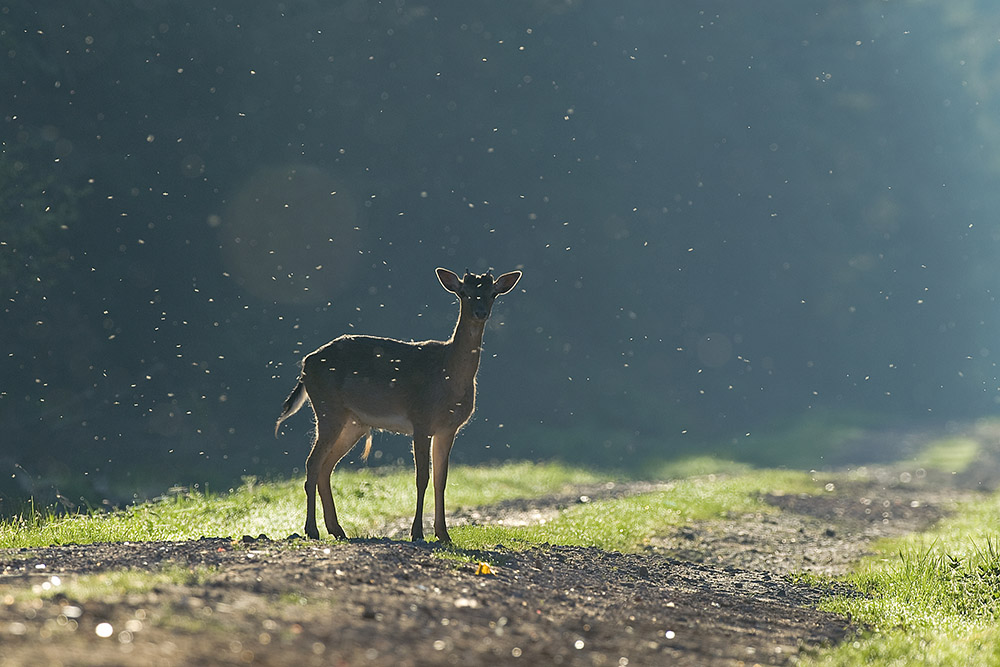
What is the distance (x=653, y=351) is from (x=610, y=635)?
4378 centimetres

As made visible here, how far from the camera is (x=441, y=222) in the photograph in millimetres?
37219

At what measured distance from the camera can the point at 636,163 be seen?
52.4m

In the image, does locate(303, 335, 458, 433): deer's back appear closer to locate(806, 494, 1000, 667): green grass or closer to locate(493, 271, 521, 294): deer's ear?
locate(493, 271, 521, 294): deer's ear

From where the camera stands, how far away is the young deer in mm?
10992

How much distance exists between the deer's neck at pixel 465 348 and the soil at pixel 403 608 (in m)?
2.13

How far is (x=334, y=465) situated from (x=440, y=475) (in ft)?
4.57

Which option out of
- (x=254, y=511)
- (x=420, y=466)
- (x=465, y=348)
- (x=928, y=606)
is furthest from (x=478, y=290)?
(x=254, y=511)

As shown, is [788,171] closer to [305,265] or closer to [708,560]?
[305,265]

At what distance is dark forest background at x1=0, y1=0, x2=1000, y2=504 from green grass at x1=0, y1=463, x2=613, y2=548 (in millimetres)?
3901

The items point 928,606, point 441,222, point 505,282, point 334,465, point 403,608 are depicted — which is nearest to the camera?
point 403,608

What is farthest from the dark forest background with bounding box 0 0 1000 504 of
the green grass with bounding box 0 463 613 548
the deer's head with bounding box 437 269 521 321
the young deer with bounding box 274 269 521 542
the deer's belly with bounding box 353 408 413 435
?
the deer's head with bounding box 437 269 521 321

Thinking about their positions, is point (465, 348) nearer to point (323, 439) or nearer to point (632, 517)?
point (323, 439)

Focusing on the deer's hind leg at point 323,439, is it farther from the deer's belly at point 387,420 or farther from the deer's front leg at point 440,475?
the deer's front leg at point 440,475

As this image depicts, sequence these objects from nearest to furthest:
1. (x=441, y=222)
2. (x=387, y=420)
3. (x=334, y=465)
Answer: (x=387, y=420) → (x=334, y=465) → (x=441, y=222)
